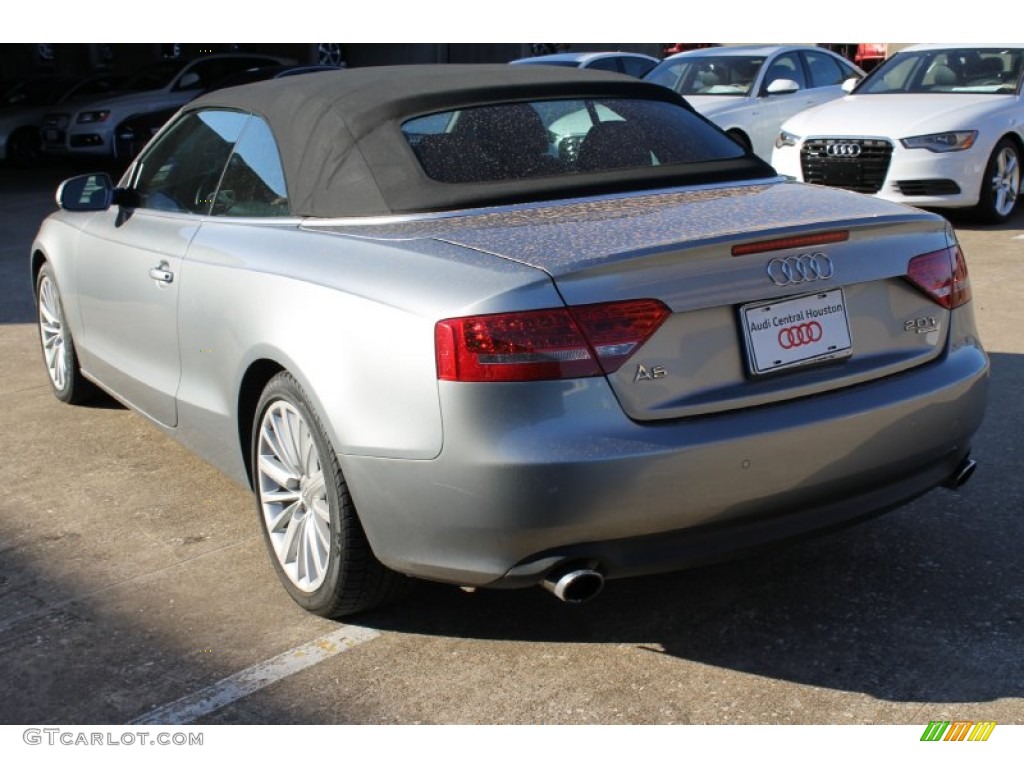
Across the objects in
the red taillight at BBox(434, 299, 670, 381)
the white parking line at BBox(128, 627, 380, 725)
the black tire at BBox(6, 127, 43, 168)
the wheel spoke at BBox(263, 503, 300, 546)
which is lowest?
the black tire at BBox(6, 127, 43, 168)

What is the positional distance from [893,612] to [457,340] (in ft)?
4.99

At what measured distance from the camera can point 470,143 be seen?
4.03 m

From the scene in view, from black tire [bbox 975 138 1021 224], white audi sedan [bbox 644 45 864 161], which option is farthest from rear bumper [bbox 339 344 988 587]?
white audi sedan [bbox 644 45 864 161]

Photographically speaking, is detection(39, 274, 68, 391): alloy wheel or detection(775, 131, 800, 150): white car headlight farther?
detection(775, 131, 800, 150): white car headlight

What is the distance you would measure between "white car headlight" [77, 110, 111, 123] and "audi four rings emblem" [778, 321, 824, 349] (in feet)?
55.9

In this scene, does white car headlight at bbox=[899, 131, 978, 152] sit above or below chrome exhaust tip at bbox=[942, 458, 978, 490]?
below

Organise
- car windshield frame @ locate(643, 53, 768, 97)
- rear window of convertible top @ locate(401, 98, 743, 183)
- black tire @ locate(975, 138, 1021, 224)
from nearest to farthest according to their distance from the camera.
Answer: rear window of convertible top @ locate(401, 98, 743, 183)
black tire @ locate(975, 138, 1021, 224)
car windshield frame @ locate(643, 53, 768, 97)

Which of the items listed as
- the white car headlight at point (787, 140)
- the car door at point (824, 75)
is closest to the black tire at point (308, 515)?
the white car headlight at point (787, 140)

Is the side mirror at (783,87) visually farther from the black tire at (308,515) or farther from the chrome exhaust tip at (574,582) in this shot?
the chrome exhaust tip at (574,582)

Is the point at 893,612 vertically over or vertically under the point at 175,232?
under

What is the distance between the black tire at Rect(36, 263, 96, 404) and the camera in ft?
19.2

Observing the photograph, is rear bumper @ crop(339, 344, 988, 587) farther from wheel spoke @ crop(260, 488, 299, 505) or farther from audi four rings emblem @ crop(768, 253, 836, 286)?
wheel spoke @ crop(260, 488, 299, 505)
